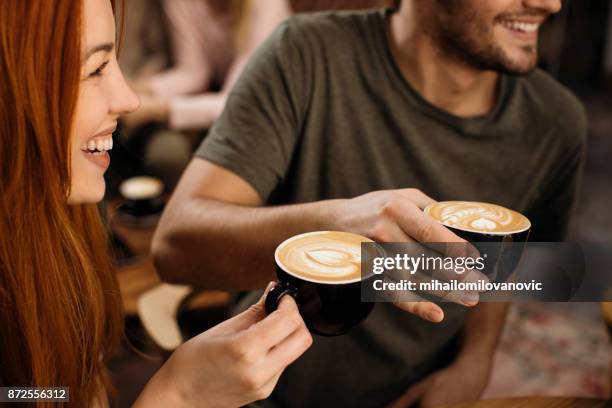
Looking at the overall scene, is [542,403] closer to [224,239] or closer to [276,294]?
[276,294]

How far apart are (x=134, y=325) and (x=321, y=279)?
155 centimetres

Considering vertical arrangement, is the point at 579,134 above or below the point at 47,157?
below

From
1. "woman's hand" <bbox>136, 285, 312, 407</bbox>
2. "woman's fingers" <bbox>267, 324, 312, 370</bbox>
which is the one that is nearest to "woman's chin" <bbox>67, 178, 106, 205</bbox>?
"woman's hand" <bbox>136, 285, 312, 407</bbox>

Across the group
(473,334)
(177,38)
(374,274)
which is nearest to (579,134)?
(473,334)

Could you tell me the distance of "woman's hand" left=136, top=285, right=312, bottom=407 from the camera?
69 centimetres

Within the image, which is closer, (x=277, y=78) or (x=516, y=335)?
(x=277, y=78)

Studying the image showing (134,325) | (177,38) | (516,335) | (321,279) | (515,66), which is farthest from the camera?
(177,38)

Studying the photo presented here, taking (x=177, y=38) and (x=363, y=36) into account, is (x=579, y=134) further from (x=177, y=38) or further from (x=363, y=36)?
(x=177, y=38)

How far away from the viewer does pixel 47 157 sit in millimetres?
773

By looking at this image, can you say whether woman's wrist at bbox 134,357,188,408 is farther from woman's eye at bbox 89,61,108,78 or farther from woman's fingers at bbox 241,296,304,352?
woman's eye at bbox 89,61,108,78

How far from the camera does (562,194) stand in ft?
4.86

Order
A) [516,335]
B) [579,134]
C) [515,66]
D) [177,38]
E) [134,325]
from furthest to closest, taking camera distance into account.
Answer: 1. [177,38]
2. [516,335]
3. [134,325]
4. [579,134]
5. [515,66]

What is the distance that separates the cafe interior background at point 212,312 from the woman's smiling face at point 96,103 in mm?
272

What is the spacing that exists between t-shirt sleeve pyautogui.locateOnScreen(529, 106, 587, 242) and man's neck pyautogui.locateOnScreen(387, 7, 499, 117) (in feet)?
0.78
